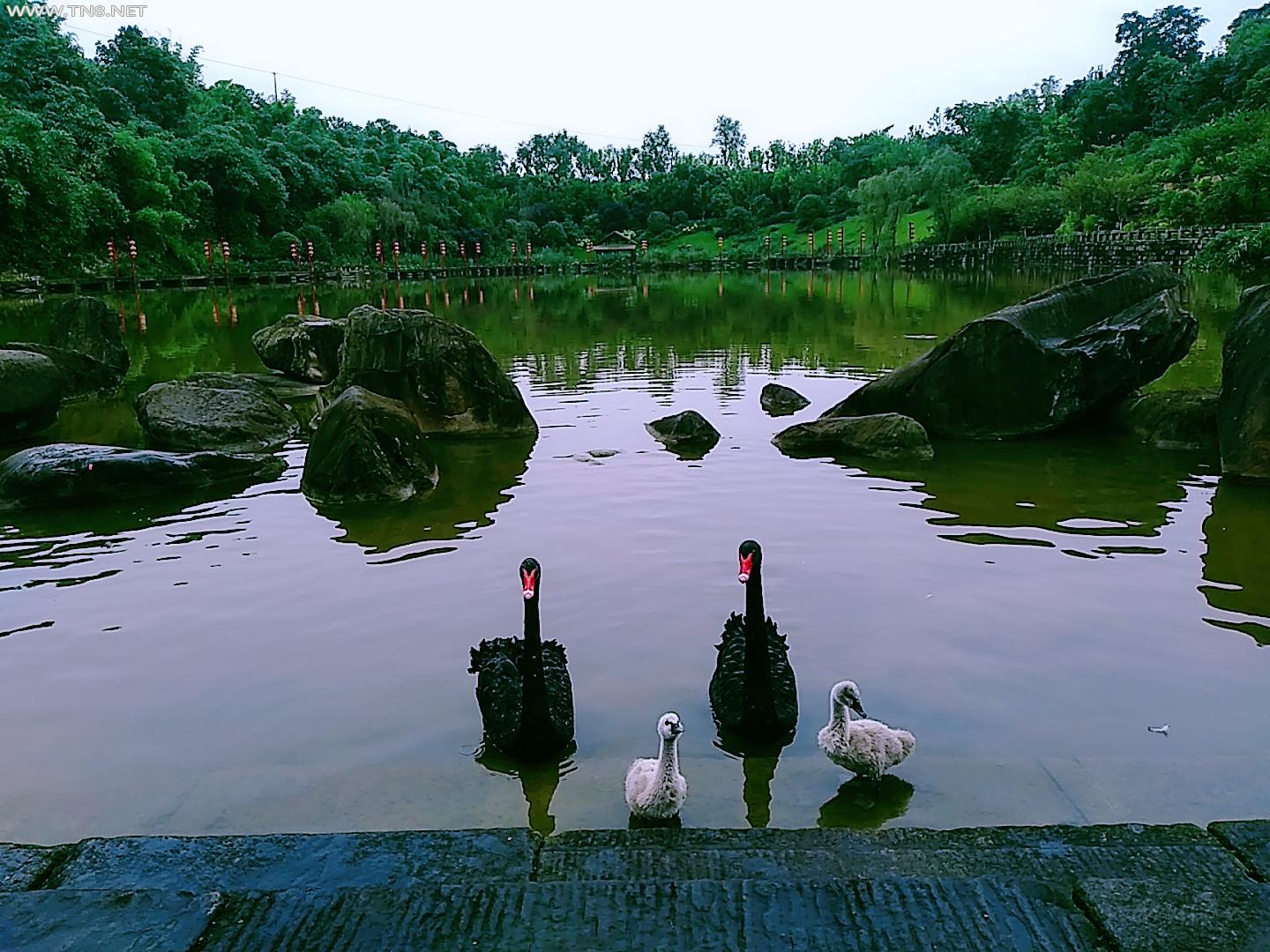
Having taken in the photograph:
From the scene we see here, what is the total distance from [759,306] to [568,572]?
29.6 m

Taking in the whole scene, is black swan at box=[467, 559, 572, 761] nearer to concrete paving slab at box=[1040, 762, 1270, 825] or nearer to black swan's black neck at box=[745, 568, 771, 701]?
black swan's black neck at box=[745, 568, 771, 701]

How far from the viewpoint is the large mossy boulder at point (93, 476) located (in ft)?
31.0

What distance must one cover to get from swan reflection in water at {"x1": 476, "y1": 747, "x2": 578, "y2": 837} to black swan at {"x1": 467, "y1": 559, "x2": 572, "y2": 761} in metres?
0.04

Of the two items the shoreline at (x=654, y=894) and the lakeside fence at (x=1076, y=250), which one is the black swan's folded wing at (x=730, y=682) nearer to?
the shoreline at (x=654, y=894)

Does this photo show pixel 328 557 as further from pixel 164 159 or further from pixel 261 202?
pixel 261 202

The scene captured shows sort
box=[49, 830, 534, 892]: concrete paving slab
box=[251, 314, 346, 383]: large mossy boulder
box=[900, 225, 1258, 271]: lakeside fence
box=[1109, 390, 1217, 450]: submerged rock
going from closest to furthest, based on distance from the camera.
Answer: box=[49, 830, 534, 892]: concrete paving slab → box=[1109, 390, 1217, 450]: submerged rock → box=[251, 314, 346, 383]: large mossy boulder → box=[900, 225, 1258, 271]: lakeside fence

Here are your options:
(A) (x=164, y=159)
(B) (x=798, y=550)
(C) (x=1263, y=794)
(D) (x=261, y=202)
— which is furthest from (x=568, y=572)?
(D) (x=261, y=202)

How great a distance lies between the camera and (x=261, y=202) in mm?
68188

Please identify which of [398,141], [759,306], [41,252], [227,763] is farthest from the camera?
[398,141]

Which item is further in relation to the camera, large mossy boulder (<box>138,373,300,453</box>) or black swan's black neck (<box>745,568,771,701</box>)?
large mossy boulder (<box>138,373,300,453</box>)

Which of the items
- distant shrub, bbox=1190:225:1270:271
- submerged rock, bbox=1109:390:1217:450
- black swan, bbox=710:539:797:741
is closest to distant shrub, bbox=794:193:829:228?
distant shrub, bbox=1190:225:1270:271

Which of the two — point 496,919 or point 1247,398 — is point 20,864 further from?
point 1247,398

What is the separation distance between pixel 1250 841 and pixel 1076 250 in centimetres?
5367

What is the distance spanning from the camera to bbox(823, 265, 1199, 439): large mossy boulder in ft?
38.1
